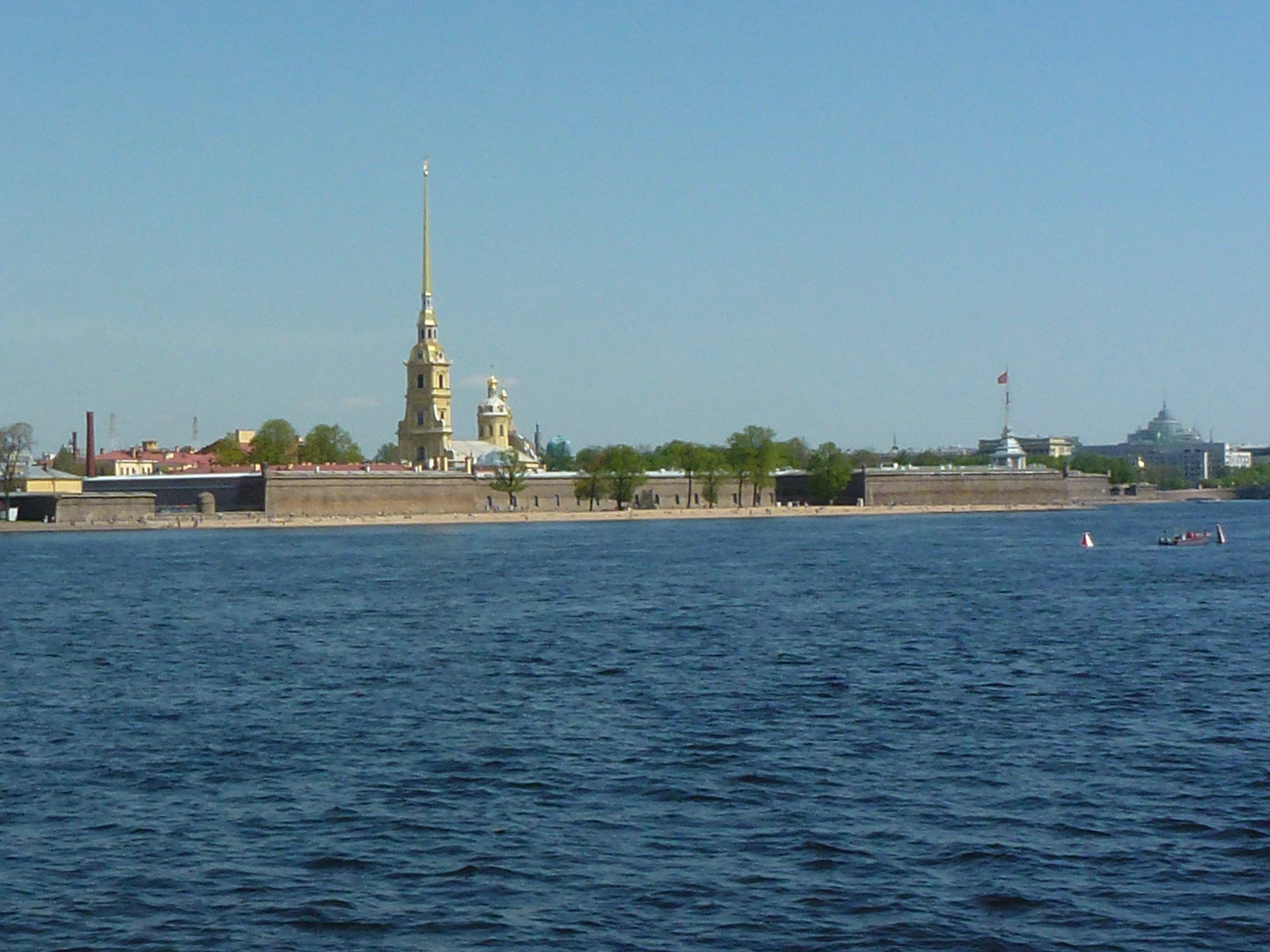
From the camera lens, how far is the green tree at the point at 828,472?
123250 mm

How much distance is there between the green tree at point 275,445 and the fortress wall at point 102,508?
26377 millimetres

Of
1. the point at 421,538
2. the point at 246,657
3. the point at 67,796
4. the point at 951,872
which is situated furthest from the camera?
the point at 421,538

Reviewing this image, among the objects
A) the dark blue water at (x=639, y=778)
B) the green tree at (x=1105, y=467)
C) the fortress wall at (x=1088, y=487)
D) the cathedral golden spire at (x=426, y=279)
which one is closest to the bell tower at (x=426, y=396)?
the cathedral golden spire at (x=426, y=279)

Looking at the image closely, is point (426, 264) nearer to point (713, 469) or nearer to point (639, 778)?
point (713, 469)

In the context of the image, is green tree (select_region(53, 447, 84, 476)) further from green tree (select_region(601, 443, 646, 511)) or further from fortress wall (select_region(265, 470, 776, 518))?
green tree (select_region(601, 443, 646, 511))

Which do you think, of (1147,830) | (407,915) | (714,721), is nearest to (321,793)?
(407,915)

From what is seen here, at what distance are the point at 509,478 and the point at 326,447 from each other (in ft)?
95.9

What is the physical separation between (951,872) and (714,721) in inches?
278

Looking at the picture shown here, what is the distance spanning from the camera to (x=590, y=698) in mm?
21891

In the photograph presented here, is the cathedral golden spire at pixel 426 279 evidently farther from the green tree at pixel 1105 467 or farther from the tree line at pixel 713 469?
the green tree at pixel 1105 467

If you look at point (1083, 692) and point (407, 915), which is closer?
point (407, 915)

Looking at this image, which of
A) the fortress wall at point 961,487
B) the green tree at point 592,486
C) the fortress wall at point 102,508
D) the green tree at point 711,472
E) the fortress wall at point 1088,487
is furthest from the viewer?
the fortress wall at point 1088,487

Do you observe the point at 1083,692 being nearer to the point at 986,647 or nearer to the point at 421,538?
the point at 986,647

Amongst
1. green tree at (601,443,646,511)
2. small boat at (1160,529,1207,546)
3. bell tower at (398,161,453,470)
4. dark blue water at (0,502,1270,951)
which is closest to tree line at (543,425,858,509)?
green tree at (601,443,646,511)
